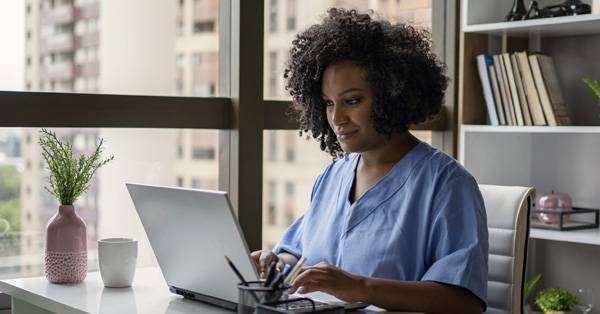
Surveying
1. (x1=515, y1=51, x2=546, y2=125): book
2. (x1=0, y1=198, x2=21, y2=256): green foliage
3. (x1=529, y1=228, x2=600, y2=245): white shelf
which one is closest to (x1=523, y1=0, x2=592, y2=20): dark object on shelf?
(x1=515, y1=51, x2=546, y2=125): book

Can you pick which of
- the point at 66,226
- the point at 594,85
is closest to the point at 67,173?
the point at 66,226

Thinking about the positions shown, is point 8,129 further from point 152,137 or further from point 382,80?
point 382,80

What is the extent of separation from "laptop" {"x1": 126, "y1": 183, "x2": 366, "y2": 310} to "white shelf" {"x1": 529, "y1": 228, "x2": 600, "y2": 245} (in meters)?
1.42

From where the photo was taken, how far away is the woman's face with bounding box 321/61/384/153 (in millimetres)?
2154

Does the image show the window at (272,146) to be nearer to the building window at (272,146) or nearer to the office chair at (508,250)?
the building window at (272,146)

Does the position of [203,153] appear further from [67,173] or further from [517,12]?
[517,12]

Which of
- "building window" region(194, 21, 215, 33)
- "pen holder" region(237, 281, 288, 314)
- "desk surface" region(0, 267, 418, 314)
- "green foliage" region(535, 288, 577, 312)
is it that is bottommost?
"green foliage" region(535, 288, 577, 312)

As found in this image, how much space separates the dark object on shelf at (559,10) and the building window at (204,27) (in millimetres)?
1147

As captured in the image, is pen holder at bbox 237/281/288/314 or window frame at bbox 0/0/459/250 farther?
window frame at bbox 0/0/459/250

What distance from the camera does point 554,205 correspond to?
3203 millimetres

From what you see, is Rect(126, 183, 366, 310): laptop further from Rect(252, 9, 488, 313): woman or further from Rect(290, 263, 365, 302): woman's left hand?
Rect(252, 9, 488, 313): woman

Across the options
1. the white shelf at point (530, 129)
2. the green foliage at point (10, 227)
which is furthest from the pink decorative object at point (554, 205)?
the green foliage at point (10, 227)

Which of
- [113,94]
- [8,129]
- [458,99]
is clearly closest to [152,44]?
[113,94]

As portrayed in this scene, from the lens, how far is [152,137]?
276cm
